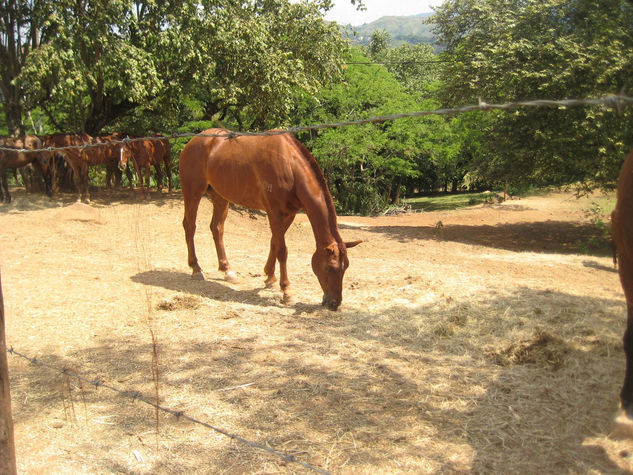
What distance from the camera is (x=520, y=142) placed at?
11.6m

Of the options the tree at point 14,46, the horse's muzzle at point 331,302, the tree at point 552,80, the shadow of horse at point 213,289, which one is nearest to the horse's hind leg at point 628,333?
the horse's muzzle at point 331,302

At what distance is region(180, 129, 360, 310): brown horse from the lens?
545 cm

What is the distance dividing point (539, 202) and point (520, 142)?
788 cm

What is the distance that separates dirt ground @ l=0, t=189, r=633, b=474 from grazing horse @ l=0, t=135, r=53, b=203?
4869 mm

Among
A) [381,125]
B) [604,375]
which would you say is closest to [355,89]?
[381,125]

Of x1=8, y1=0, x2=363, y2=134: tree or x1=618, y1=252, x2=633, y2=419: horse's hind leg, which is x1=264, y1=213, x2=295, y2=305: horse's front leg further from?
x1=8, y1=0, x2=363, y2=134: tree

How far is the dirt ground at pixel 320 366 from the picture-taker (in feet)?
9.20

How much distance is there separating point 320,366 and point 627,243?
2365 millimetres

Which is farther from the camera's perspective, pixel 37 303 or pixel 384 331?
pixel 37 303

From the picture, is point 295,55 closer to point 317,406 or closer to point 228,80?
point 228,80

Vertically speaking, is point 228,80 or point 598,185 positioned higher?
point 228,80

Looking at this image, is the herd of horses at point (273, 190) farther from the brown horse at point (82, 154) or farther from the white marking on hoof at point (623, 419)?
the brown horse at point (82, 154)

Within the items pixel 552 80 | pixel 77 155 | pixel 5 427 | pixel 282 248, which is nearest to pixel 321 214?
pixel 282 248

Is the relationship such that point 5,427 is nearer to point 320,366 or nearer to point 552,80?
point 320,366
